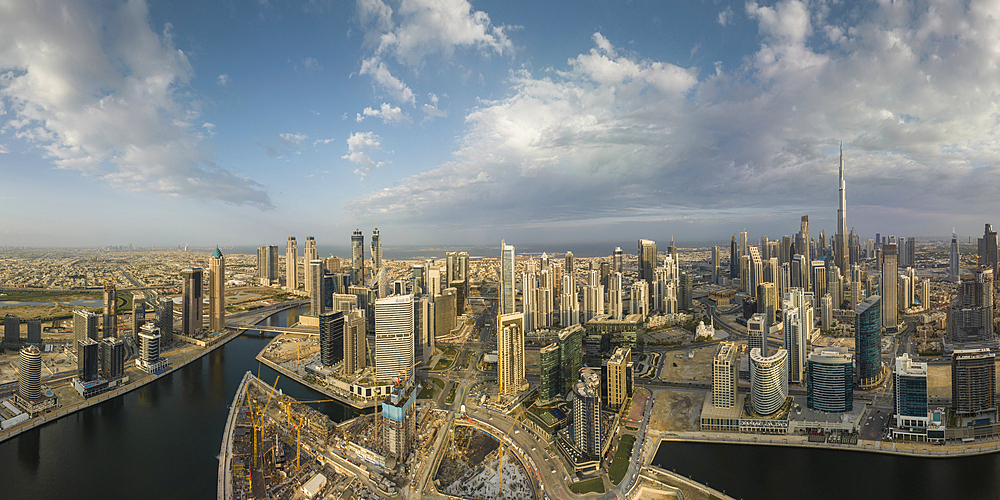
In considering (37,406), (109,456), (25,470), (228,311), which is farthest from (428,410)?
(228,311)

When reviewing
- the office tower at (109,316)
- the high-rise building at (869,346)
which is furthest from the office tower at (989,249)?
the office tower at (109,316)

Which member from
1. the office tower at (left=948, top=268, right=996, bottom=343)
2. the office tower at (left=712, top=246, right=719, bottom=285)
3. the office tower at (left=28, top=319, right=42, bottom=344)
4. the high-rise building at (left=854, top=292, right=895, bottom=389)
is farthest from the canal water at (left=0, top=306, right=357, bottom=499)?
the office tower at (left=712, top=246, right=719, bottom=285)

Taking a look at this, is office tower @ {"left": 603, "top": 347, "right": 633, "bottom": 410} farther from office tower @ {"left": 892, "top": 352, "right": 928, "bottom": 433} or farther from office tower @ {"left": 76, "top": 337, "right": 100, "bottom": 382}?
office tower @ {"left": 76, "top": 337, "right": 100, "bottom": 382}

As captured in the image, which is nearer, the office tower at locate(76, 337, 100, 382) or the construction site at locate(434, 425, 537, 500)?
the construction site at locate(434, 425, 537, 500)

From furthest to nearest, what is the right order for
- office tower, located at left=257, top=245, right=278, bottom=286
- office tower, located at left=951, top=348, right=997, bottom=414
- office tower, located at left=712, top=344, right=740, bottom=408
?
1. office tower, located at left=257, top=245, right=278, bottom=286
2. office tower, located at left=712, top=344, right=740, bottom=408
3. office tower, located at left=951, top=348, right=997, bottom=414

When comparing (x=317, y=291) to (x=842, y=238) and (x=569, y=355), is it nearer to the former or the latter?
(x=569, y=355)

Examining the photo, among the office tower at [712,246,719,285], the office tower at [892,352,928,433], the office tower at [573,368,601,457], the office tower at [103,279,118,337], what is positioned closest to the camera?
the office tower at [573,368,601,457]

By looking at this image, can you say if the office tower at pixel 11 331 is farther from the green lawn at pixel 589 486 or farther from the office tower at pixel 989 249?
the office tower at pixel 989 249
